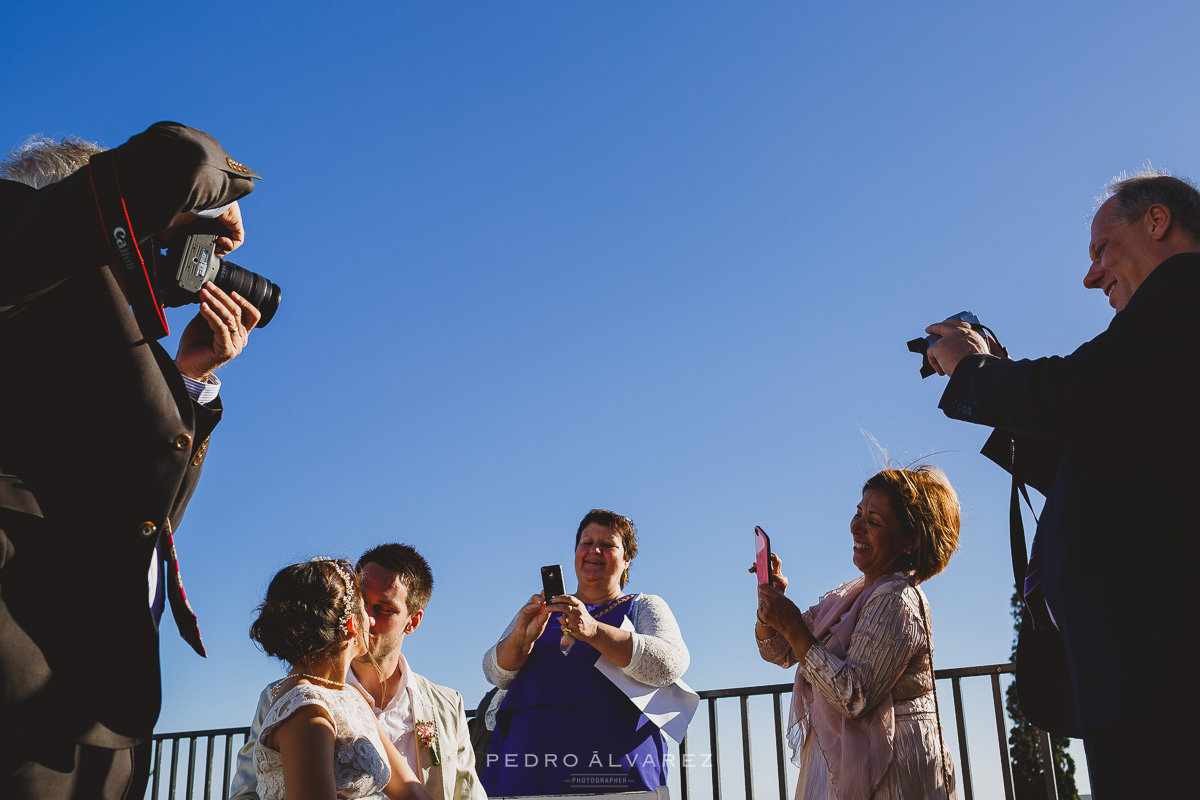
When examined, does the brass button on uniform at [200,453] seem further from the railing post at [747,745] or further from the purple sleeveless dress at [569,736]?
the railing post at [747,745]

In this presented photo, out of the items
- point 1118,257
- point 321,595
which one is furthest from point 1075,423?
point 321,595

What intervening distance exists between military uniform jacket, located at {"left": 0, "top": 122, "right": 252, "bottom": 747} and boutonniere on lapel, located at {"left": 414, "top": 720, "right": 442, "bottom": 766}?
6.17 ft

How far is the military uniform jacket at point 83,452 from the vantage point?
3.76ft

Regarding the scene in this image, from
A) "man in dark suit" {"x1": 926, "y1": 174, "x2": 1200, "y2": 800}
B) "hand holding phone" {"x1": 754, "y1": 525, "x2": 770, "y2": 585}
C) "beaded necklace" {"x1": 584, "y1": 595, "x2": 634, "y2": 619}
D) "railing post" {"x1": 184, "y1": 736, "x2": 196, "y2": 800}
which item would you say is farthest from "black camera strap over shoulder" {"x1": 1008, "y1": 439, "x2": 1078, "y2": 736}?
"railing post" {"x1": 184, "y1": 736, "x2": 196, "y2": 800}

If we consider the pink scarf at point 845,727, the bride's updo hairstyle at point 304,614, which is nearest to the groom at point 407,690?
the bride's updo hairstyle at point 304,614

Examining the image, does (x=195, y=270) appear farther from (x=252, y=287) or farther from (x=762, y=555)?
(x=762, y=555)

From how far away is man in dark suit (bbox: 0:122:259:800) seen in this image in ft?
3.74

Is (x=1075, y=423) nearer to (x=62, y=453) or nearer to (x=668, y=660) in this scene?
(x=62, y=453)

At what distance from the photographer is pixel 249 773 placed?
2508mm

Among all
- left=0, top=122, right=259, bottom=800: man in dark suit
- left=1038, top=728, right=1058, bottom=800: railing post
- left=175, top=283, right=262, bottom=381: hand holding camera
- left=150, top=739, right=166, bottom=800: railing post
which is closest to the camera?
left=0, top=122, right=259, bottom=800: man in dark suit

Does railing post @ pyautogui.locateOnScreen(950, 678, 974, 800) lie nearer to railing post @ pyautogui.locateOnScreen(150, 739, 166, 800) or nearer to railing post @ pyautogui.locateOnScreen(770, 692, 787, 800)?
railing post @ pyautogui.locateOnScreen(770, 692, 787, 800)

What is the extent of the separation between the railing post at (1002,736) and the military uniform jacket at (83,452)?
12.0 ft

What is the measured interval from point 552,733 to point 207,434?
234cm

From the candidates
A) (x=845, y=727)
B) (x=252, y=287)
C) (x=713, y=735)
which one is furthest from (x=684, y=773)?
(x=252, y=287)
